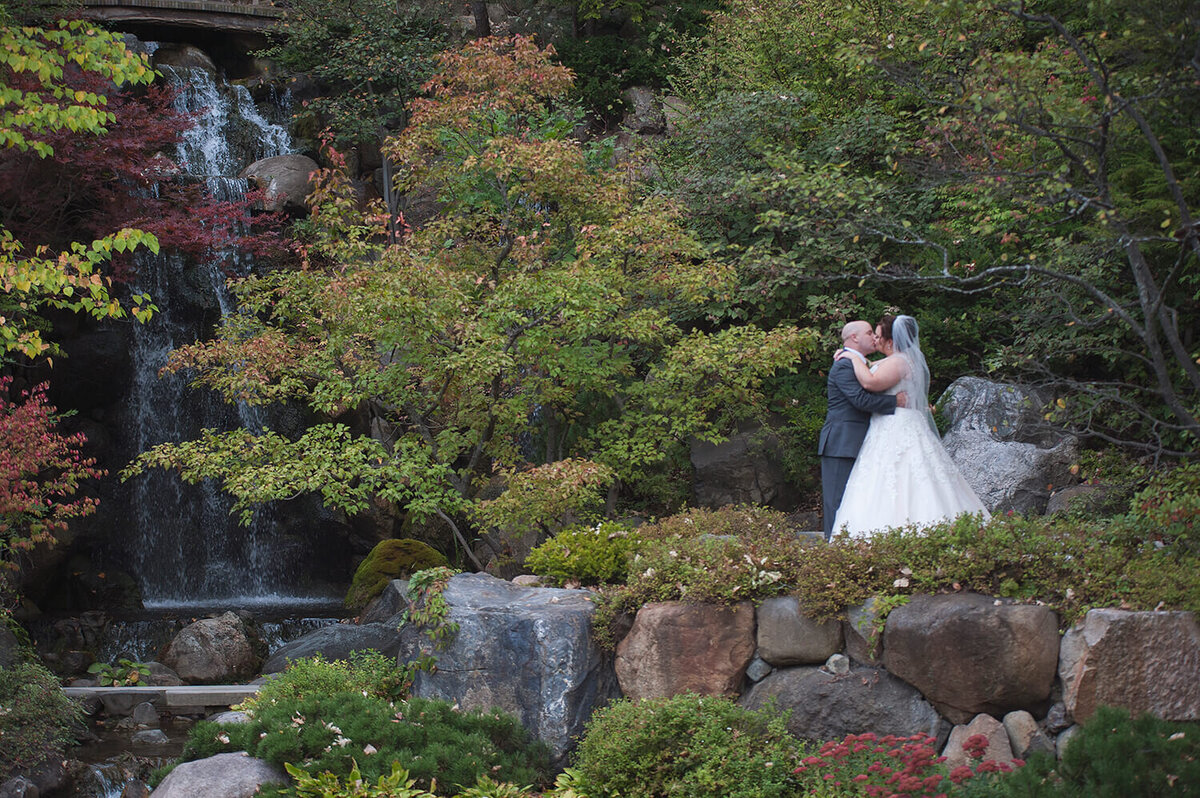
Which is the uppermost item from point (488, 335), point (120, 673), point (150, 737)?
point (488, 335)

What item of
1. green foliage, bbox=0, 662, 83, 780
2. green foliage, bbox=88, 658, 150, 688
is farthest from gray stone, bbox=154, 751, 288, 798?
green foliage, bbox=88, 658, 150, 688

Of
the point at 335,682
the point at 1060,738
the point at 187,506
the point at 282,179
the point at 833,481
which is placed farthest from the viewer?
the point at 282,179

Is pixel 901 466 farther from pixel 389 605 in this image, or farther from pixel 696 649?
pixel 389 605

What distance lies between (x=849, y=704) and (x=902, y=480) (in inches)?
67.9

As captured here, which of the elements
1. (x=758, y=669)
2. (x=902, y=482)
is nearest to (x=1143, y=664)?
(x=902, y=482)

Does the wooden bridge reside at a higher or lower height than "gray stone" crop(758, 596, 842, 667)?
higher

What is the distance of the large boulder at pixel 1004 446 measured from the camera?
28.7 ft

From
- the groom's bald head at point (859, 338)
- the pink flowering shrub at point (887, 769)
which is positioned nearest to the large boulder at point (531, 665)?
the pink flowering shrub at point (887, 769)

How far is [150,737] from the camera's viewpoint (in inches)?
334

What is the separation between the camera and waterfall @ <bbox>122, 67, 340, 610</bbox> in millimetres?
13375

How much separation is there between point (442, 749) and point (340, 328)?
5133 millimetres

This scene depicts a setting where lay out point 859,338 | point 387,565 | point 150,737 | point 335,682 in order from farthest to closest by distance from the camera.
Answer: point 387,565 → point 150,737 → point 859,338 → point 335,682

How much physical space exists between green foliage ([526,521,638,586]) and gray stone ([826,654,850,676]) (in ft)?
→ 5.73

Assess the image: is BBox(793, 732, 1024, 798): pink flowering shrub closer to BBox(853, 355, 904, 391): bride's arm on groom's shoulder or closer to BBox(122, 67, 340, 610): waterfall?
BBox(853, 355, 904, 391): bride's arm on groom's shoulder
